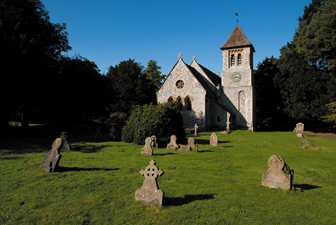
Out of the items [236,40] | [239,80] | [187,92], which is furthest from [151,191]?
[236,40]

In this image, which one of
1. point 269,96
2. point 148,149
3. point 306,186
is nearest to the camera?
point 306,186

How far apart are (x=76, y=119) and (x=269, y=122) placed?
36.2 metres

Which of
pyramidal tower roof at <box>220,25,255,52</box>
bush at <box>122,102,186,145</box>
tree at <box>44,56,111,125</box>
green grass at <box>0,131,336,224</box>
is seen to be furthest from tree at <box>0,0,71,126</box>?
pyramidal tower roof at <box>220,25,255,52</box>

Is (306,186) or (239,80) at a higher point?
(239,80)

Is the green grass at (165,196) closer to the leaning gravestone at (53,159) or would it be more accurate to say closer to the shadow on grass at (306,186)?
the shadow on grass at (306,186)

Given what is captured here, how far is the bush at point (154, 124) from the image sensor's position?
17.6 metres

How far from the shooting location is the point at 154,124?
687 inches

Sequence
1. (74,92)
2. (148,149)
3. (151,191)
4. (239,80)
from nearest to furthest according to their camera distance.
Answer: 1. (151,191)
2. (148,149)
3. (74,92)
4. (239,80)

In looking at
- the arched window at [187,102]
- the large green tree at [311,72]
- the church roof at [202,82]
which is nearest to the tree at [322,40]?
the large green tree at [311,72]

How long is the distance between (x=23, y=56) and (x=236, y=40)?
99.7 feet

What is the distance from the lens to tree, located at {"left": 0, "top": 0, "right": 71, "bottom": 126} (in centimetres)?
2008

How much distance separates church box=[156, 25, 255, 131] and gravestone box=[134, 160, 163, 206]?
27546mm

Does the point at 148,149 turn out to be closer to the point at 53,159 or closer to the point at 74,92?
the point at 53,159

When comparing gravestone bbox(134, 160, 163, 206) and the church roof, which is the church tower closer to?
the church roof
